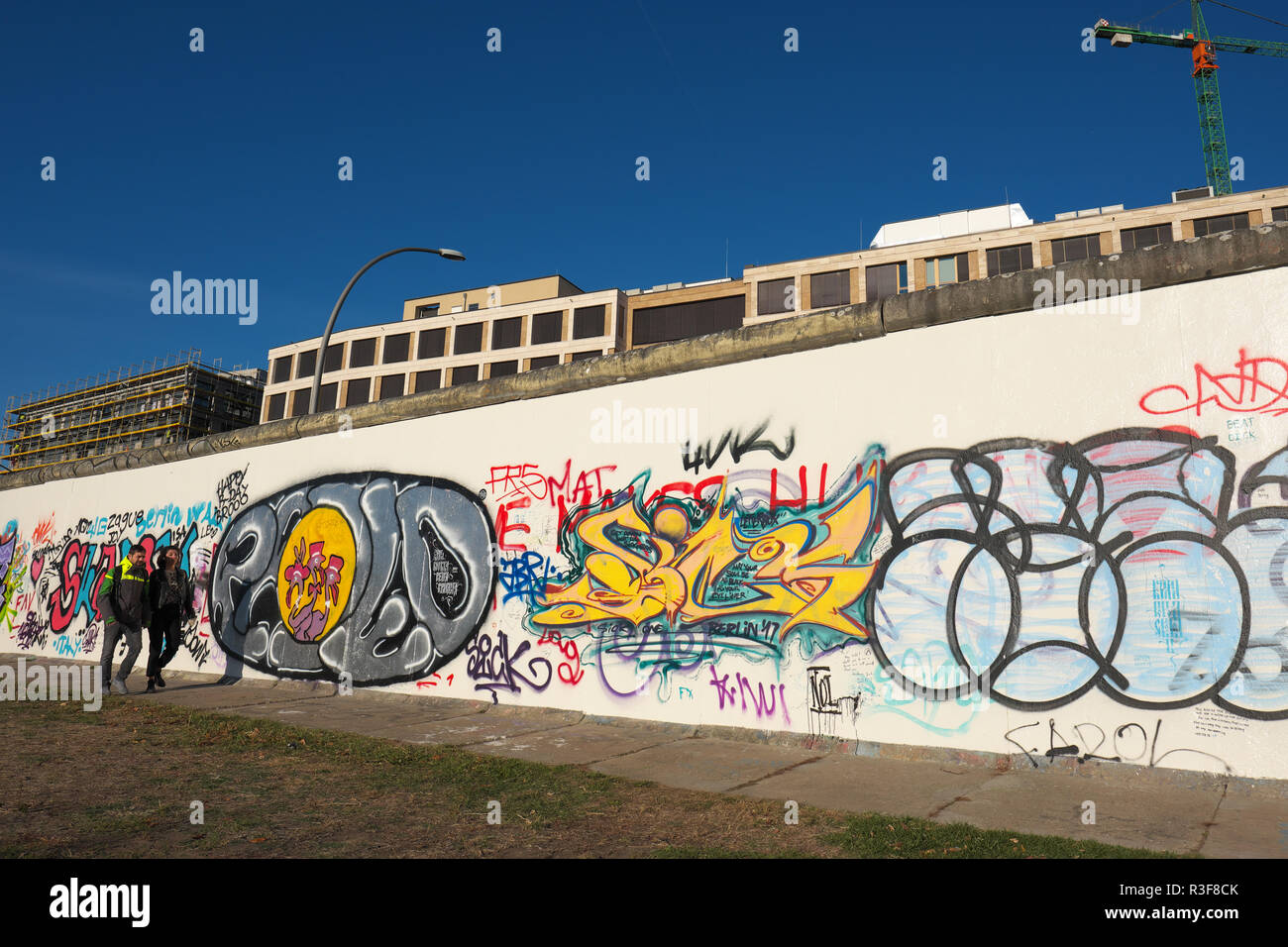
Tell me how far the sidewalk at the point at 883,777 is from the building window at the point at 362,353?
194 ft

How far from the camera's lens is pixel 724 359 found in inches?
266

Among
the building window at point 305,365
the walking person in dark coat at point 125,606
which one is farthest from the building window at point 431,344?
the walking person in dark coat at point 125,606

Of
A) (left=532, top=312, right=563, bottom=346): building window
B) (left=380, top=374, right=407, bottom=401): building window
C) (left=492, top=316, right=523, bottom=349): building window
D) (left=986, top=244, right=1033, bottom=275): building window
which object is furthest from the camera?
(left=380, top=374, right=407, bottom=401): building window

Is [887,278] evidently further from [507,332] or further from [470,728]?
[470,728]

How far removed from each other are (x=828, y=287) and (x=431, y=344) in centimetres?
2985

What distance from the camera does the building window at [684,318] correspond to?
175 ft

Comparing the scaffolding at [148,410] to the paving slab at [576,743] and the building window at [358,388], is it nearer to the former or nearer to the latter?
the building window at [358,388]

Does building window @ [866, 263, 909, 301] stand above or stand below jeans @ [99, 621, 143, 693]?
above

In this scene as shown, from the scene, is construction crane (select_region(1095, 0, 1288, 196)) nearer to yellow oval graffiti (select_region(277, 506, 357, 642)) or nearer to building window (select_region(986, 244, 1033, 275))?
building window (select_region(986, 244, 1033, 275))

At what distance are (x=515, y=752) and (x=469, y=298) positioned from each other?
6279 cm

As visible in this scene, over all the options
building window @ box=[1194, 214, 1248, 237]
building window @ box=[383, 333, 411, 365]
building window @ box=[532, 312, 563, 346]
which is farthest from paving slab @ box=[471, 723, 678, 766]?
building window @ box=[383, 333, 411, 365]

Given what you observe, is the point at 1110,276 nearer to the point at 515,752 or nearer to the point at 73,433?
the point at 515,752

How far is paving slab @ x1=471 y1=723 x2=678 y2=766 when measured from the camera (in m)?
5.67

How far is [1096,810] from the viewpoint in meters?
4.07
